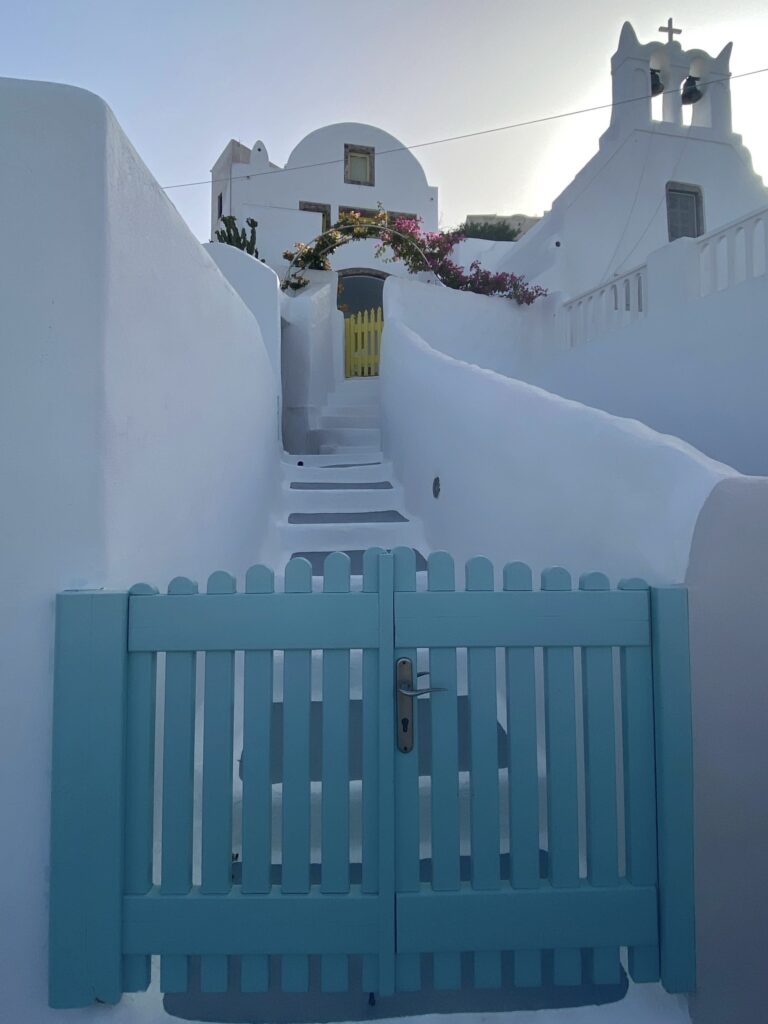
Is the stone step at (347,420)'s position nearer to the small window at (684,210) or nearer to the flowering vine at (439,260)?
the flowering vine at (439,260)

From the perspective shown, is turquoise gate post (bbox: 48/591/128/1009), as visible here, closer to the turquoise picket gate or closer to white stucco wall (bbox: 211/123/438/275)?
the turquoise picket gate

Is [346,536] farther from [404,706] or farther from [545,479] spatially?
[404,706]

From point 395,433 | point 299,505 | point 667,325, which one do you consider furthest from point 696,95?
point 299,505

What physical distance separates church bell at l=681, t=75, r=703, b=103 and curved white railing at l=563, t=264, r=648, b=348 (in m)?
6.72

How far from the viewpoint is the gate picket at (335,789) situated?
6.55ft

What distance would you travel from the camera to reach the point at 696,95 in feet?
38.3

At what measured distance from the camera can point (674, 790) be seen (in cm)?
202

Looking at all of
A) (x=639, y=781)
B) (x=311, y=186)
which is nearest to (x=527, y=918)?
(x=639, y=781)

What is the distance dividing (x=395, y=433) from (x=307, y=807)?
5.36 meters

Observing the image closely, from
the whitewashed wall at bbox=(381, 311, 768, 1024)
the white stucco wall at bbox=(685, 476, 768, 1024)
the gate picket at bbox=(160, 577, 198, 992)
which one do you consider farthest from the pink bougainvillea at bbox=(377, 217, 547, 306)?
the gate picket at bbox=(160, 577, 198, 992)

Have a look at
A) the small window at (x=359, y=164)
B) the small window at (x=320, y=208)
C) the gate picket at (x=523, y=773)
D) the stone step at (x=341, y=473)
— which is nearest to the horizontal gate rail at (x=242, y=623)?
the gate picket at (x=523, y=773)

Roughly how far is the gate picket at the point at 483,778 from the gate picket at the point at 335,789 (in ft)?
1.24

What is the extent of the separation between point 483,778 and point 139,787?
39.9 inches

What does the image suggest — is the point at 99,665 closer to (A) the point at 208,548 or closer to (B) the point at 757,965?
(A) the point at 208,548
